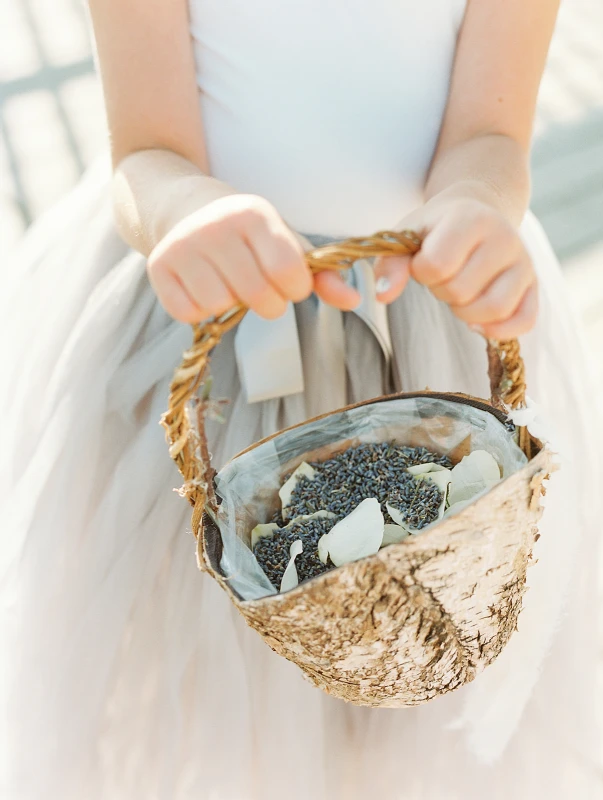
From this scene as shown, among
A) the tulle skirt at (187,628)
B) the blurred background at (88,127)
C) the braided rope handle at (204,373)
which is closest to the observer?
the braided rope handle at (204,373)

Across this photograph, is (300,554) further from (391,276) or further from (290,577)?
(391,276)

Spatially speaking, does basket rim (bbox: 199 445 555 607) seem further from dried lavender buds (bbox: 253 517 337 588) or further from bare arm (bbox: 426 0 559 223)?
bare arm (bbox: 426 0 559 223)

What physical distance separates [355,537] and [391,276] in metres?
0.17

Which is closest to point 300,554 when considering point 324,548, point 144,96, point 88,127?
point 324,548

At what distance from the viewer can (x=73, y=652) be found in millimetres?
602

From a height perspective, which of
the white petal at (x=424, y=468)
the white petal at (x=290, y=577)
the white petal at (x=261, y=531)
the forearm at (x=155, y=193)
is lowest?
the white petal at (x=261, y=531)

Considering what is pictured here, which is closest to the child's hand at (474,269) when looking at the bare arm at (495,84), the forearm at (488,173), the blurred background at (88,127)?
the forearm at (488,173)

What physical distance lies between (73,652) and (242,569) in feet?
0.80

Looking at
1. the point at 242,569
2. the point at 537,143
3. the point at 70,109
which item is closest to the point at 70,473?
the point at 242,569

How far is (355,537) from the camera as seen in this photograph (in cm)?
45

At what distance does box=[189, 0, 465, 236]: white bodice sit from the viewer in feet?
2.18

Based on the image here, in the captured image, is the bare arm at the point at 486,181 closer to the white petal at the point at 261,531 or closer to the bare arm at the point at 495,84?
the bare arm at the point at 495,84

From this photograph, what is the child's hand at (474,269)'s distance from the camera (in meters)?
0.38

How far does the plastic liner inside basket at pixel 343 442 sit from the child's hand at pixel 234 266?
0.15 metres
